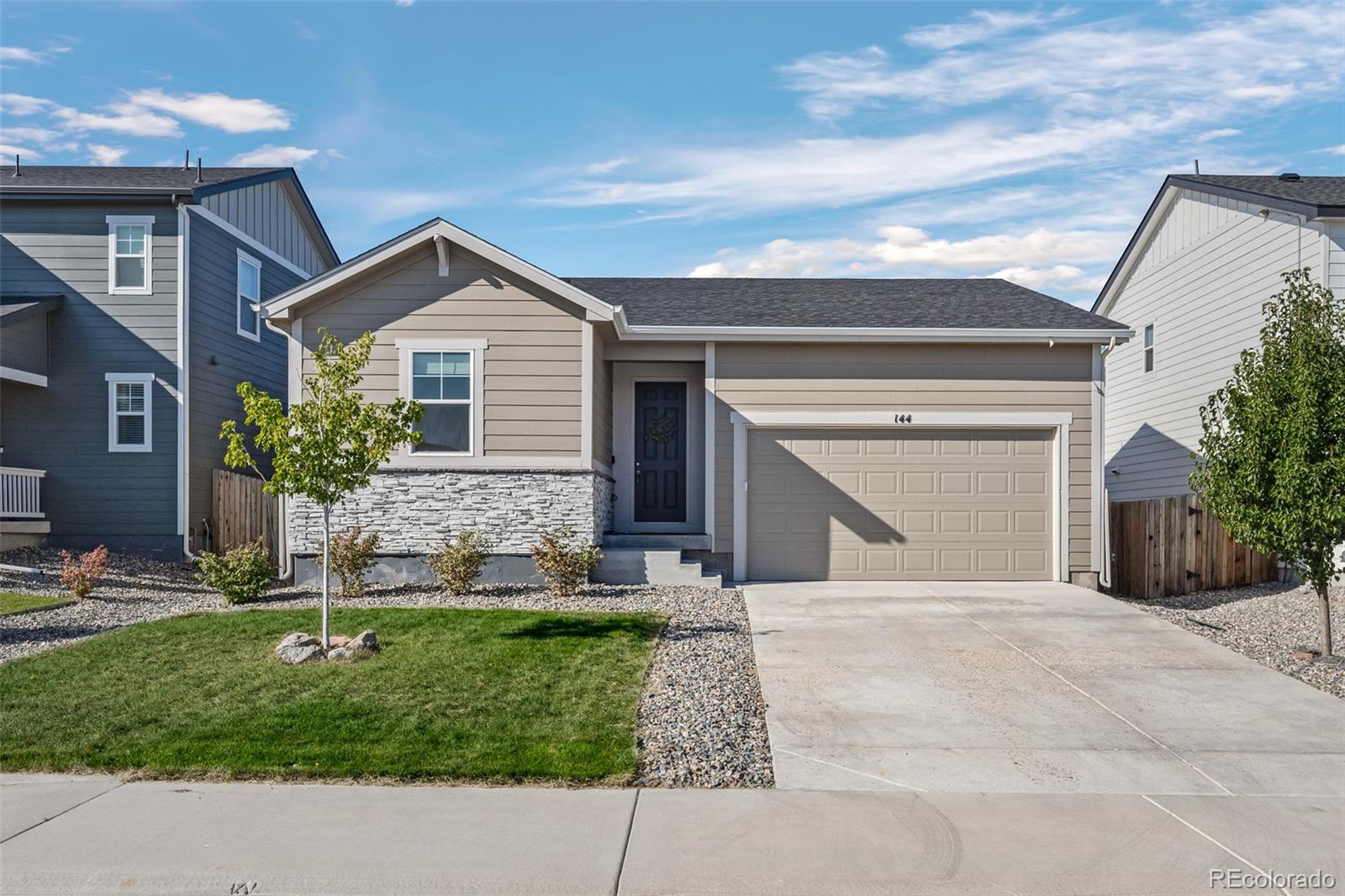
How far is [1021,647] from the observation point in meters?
9.80

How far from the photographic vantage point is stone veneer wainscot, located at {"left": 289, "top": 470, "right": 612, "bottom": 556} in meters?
12.8

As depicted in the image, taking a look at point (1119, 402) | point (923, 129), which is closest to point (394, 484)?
point (923, 129)

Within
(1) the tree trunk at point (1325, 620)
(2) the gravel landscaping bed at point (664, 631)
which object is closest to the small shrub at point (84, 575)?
(2) the gravel landscaping bed at point (664, 631)

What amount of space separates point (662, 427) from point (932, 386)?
3.88 metres

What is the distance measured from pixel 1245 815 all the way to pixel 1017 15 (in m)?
10.2

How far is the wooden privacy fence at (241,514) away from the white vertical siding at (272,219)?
467cm

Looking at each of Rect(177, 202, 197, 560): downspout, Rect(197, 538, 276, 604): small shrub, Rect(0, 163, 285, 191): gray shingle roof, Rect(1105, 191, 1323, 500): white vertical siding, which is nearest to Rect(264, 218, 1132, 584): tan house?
Rect(197, 538, 276, 604): small shrub

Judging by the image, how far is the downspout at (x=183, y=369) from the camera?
16.1 meters

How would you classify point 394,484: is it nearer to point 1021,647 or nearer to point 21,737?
point 21,737

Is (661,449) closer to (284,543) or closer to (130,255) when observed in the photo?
(284,543)

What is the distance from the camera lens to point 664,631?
1011cm

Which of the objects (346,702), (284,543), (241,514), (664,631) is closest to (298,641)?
(346,702)

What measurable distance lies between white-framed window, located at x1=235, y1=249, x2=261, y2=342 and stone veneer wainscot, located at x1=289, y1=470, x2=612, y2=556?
7.30 m

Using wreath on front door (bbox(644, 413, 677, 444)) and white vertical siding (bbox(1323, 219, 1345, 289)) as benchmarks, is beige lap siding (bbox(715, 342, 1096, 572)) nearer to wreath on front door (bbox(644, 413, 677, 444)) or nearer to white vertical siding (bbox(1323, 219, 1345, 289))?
wreath on front door (bbox(644, 413, 677, 444))
